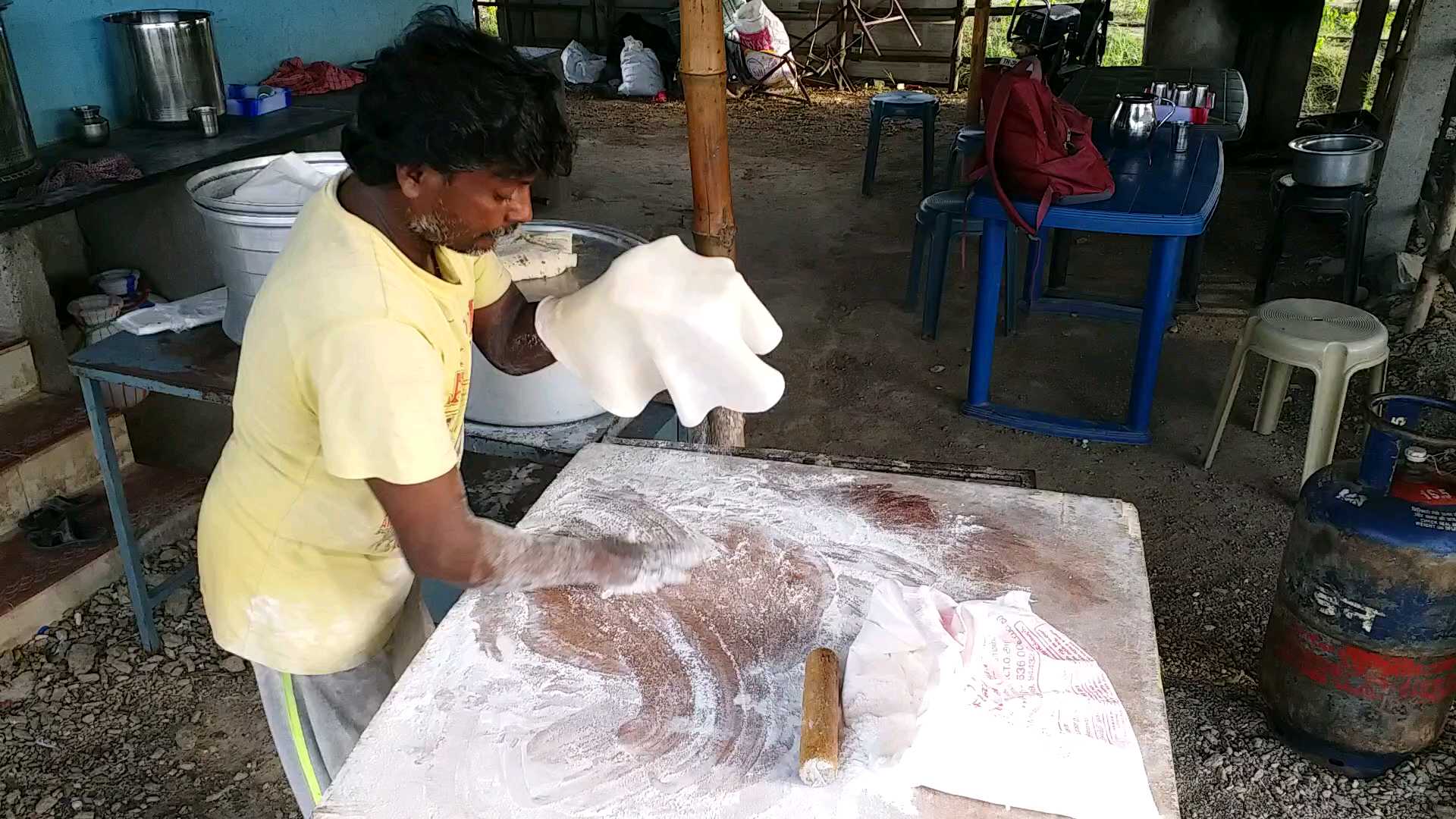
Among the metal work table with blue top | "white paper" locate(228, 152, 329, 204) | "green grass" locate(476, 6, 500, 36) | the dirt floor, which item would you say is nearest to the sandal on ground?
the dirt floor

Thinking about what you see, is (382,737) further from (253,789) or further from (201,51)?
(201,51)

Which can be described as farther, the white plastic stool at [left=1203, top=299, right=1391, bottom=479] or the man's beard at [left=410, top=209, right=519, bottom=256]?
the white plastic stool at [left=1203, top=299, right=1391, bottom=479]

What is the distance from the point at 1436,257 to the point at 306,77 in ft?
16.7

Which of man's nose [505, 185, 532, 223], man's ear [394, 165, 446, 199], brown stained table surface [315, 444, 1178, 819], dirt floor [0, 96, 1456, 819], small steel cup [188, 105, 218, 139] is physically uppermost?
man's ear [394, 165, 446, 199]

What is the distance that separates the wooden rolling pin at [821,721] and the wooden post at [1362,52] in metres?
7.10

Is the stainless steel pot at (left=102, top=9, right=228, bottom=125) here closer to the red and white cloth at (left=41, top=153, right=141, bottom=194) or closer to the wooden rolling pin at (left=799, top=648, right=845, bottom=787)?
the red and white cloth at (left=41, top=153, right=141, bottom=194)

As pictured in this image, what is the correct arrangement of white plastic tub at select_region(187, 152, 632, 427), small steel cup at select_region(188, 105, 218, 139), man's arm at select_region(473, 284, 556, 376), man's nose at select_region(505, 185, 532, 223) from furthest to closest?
small steel cup at select_region(188, 105, 218, 139) < white plastic tub at select_region(187, 152, 632, 427) < man's arm at select_region(473, 284, 556, 376) < man's nose at select_region(505, 185, 532, 223)

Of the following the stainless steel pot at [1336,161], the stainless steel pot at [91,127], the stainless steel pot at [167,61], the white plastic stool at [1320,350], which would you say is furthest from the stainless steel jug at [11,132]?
the stainless steel pot at [1336,161]

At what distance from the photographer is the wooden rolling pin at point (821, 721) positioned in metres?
1.15

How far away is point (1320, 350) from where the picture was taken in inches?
127

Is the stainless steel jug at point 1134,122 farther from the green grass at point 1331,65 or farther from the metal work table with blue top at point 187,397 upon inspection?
the green grass at point 1331,65

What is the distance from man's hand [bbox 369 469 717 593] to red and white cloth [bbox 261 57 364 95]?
4359 mm

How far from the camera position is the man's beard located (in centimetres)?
126

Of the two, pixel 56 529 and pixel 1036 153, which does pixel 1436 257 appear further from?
pixel 56 529
